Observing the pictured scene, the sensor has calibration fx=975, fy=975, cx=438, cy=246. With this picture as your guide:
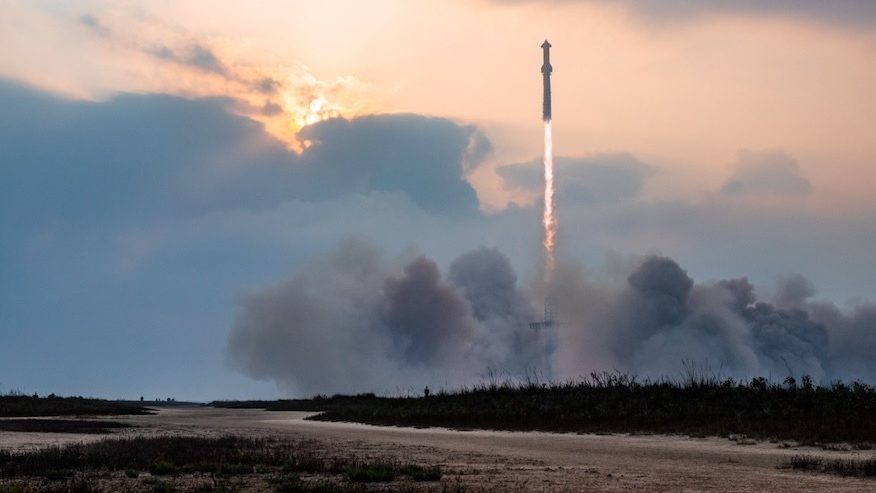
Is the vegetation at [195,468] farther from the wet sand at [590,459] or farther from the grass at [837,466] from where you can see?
the grass at [837,466]

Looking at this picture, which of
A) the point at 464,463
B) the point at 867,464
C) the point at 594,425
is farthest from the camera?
the point at 594,425

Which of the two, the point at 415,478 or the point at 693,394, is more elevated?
the point at 693,394

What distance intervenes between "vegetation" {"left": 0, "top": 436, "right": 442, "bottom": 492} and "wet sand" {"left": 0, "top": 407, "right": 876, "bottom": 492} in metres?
1.70

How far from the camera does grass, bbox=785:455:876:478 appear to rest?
21219 millimetres

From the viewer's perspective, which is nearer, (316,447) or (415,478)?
(415,478)

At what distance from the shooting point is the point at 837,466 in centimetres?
2234

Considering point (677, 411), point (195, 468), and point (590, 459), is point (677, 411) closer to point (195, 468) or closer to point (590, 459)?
point (590, 459)

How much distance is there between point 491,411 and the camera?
170 feet

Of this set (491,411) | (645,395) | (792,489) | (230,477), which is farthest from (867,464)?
(491,411)

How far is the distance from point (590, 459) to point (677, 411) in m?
16.3

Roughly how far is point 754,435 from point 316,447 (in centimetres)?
1504

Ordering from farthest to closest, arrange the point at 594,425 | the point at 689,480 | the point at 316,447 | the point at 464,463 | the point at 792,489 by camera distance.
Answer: the point at 594,425 < the point at 316,447 < the point at 464,463 < the point at 689,480 < the point at 792,489

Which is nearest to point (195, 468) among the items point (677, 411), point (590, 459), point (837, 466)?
point (590, 459)

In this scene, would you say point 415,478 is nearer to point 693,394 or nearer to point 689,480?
point 689,480
